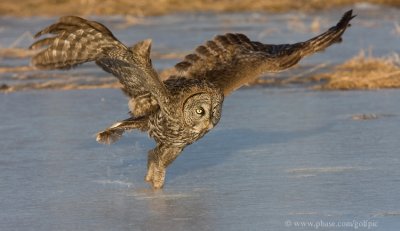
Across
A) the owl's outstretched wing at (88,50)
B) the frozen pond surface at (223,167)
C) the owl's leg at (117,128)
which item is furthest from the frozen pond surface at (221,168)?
the owl's outstretched wing at (88,50)

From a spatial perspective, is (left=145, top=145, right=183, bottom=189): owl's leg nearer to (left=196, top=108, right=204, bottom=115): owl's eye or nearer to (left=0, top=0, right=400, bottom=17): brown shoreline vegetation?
(left=196, top=108, right=204, bottom=115): owl's eye

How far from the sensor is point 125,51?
664 centimetres

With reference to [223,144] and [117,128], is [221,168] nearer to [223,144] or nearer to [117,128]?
[117,128]

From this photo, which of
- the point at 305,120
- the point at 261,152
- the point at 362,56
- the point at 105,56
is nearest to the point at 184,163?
the point at 261,152

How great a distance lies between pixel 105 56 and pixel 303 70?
6718 mm

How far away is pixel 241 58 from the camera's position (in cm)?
810

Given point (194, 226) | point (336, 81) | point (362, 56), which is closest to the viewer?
point (194, 226)

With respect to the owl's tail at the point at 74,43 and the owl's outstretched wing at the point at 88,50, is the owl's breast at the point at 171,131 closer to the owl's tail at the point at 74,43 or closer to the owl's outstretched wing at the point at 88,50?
the owl's outstretched wing at the point at 88,50

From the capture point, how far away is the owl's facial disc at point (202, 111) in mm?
6582

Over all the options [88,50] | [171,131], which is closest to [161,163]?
[171,131]

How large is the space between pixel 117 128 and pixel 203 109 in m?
0.99

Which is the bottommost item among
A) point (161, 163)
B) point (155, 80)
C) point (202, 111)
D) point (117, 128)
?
point (161, 163)

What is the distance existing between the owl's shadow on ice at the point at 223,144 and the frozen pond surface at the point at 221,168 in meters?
0.01

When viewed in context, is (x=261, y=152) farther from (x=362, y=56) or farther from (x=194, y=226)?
(x=362, y=56)
